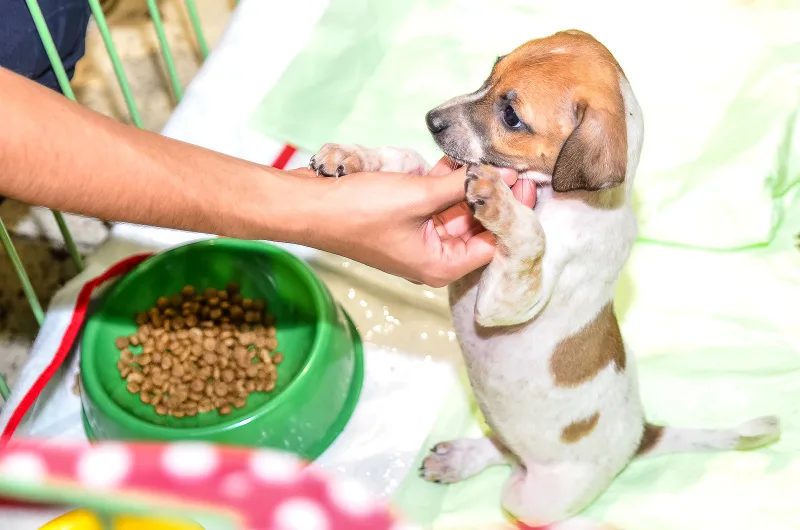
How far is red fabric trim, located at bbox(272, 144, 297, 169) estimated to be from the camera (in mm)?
3409

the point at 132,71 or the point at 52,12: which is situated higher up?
the point at 52,12

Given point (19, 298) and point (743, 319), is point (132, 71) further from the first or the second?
point (743, 319)

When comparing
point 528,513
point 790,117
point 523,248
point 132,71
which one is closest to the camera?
point 523,248

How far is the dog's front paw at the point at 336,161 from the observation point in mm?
2182

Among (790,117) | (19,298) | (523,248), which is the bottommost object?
(19,298)

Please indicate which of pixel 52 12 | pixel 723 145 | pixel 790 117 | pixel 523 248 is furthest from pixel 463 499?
pixel 52 12

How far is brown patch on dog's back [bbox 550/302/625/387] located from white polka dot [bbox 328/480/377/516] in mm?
1405

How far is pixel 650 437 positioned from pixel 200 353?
1.53 metres

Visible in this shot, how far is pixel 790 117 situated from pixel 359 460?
2.10 meters

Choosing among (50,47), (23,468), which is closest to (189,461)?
(23,468)

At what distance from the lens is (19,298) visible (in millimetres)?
3553

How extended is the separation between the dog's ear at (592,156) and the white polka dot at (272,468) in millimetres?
1191

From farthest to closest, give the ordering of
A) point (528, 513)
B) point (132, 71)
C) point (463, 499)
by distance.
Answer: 1. point (132, 71)
2. point (463, 499)
3. point (528, 513)

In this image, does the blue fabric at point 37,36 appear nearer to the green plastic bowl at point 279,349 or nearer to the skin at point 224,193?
the green plastic bowl at point 279,349
